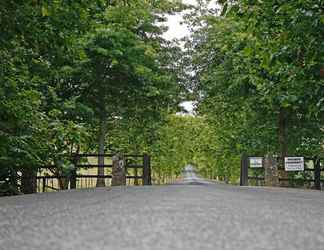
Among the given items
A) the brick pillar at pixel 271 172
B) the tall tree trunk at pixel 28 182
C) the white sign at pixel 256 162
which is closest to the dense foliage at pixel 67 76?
the tall tree trunk at pixel 28 182

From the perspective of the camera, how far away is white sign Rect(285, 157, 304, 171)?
692 inches

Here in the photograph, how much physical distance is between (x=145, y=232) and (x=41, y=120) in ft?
24.0

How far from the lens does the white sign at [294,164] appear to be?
17578 mm

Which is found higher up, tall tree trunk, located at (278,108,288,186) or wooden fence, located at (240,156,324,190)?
tall tree trunk, located at (278,108,288,186)

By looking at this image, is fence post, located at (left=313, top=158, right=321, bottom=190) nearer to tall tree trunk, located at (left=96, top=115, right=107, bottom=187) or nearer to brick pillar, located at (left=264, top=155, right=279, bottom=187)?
Answer: brick pillar, located at (left=264, top=155, right=279, bottom=187)

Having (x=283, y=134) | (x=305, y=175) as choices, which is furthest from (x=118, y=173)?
(x=305, y=175)

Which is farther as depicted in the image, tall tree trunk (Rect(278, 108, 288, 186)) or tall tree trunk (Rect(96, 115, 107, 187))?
tall tree trunk (Rect(278, 108, 288, 186))

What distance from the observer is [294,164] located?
58.0ft

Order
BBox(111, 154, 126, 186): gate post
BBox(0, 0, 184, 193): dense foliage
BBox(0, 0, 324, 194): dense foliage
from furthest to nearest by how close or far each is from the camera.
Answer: BBox(111, 154, 126, 186): gate post
BBox(0, 0, 324, 194): dense foliage
BBox(0, 0, 184, 193): dense foliage

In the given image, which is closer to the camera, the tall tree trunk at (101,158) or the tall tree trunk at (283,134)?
the tall tree trunk at (101,158)

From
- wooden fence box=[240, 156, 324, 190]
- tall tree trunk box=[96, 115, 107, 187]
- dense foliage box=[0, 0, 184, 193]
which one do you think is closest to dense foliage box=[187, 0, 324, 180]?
wooden fence box=[240, 156, 324, 190]

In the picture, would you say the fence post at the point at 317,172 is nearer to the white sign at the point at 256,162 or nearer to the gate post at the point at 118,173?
the white sign at the point at 256,162

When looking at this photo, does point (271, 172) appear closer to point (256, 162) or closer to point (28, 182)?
point (256, 162)

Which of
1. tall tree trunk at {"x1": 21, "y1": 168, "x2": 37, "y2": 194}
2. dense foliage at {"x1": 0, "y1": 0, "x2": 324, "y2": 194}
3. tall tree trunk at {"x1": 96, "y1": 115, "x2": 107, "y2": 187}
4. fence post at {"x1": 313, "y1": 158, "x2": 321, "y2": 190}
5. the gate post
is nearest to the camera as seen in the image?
dense foliage at {"x1": 0, "y1": 0, "x2": 324, "y2": 194}
